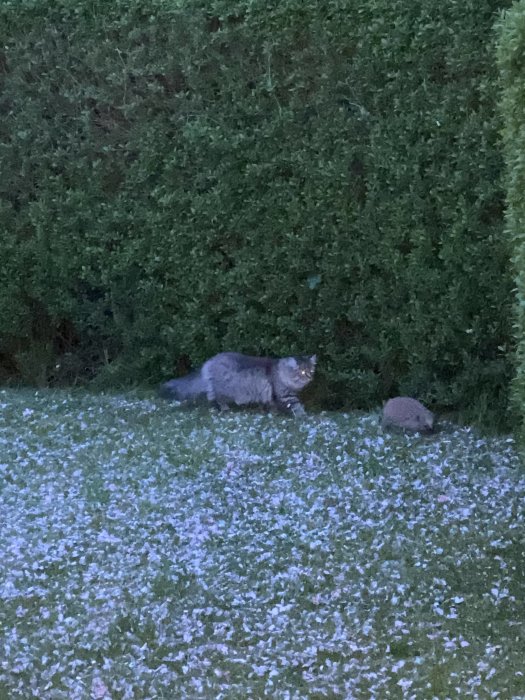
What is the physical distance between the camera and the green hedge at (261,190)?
555 cm

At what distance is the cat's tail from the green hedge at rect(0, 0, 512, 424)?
330 millimetres

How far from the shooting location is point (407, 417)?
5457 millimetres

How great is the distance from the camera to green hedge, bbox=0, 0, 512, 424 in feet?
18.2

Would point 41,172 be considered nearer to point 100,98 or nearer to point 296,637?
point 100,98

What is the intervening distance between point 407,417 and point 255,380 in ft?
3.25

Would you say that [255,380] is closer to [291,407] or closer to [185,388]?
[291,407]

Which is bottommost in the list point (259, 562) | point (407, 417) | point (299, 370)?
point (259, 562)

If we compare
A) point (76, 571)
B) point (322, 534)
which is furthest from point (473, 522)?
point (76, 571)

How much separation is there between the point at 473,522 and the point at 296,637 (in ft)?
3.94

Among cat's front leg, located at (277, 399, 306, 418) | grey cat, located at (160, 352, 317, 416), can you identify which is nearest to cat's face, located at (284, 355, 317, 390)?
grey cat, located at (160, 352, 317, 416)

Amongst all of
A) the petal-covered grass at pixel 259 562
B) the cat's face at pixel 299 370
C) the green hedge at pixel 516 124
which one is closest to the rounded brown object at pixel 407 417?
the petal-covered grass at pixel 259 562

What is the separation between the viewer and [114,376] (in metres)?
6.78

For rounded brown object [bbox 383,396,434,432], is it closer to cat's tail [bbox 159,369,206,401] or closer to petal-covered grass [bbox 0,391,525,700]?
petal-covered grass [bbox 0,391,525,700]

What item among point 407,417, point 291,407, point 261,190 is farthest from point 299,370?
point 261,190
